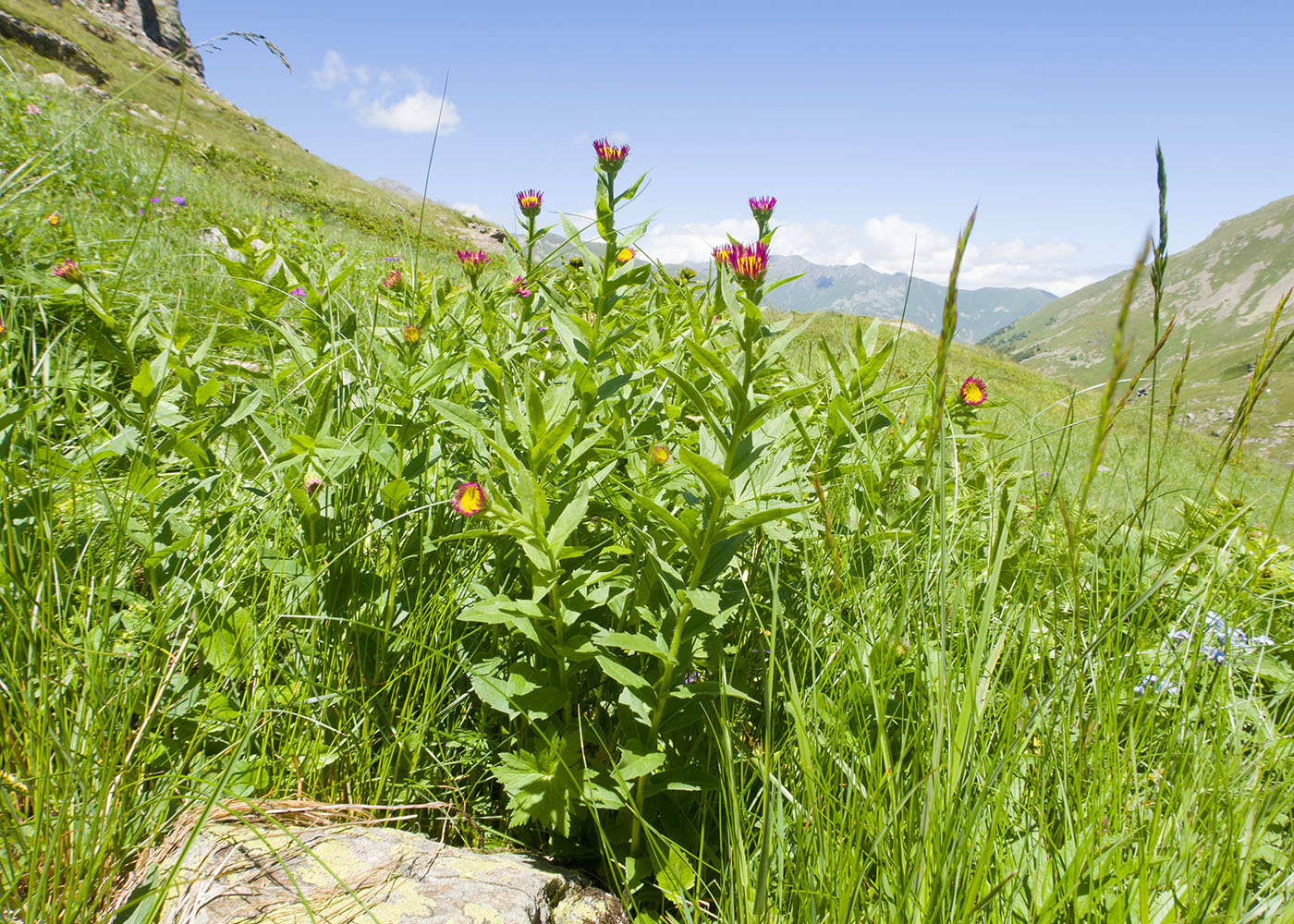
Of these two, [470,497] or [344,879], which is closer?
[344,879]

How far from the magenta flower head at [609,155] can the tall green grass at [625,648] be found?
0.8 inches

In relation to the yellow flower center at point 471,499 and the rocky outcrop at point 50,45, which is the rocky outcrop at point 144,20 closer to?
the rocky outcrop at point 50,45

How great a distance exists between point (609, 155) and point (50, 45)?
45036 millimetres

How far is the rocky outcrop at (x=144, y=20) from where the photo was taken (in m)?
50.9

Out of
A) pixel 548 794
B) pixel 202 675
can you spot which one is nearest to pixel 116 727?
pixel 202 675

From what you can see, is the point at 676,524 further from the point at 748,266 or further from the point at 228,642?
the point at 228,642

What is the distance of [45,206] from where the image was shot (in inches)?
110

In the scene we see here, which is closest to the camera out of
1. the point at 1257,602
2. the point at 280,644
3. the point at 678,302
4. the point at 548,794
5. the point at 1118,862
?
the point at 1118,862

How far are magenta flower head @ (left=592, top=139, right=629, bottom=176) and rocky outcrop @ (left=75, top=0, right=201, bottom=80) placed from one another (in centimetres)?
6328

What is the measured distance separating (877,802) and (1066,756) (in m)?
0.28

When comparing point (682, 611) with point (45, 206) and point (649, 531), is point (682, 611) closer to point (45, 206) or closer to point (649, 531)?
point (649, 531)

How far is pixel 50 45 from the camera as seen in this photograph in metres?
31.2

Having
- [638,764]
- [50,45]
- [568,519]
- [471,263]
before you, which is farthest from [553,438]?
[50,45]

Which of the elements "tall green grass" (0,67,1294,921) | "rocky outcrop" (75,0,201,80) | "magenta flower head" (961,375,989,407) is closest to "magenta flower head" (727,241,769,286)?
"tall green grass" (0,67,1294,921)
